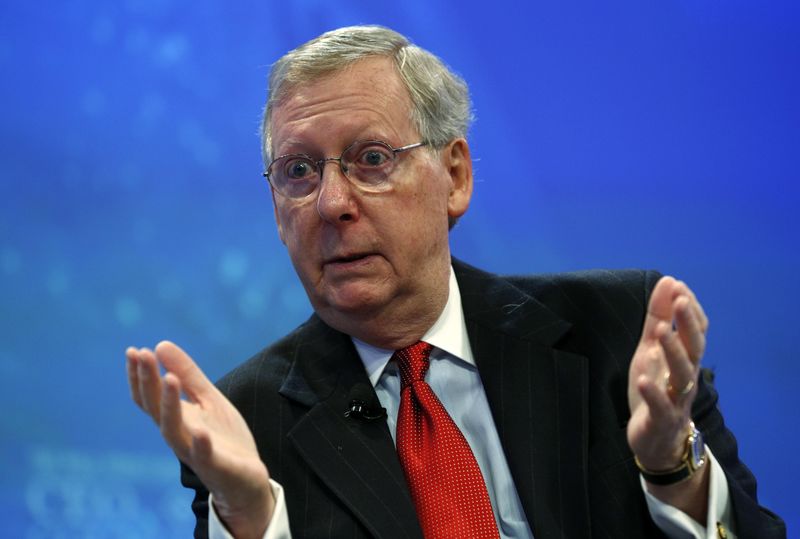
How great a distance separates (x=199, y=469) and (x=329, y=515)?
1.45ft

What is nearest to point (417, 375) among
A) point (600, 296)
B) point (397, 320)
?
point (397, 320)

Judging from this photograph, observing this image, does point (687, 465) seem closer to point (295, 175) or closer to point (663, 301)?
point (663, 301)

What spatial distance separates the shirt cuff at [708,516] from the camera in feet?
6.54

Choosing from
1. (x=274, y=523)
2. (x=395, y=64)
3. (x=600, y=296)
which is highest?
(x=395, y=64)

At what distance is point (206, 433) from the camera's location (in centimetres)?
180

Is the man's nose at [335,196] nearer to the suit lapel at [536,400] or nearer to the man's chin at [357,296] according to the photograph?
the man's chin at [357,296]

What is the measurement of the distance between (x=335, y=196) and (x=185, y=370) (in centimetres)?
60

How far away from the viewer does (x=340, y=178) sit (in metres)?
2.37

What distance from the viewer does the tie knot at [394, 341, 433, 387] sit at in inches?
94.3

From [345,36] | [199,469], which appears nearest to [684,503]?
[199,469]

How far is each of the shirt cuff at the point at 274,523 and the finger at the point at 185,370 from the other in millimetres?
203

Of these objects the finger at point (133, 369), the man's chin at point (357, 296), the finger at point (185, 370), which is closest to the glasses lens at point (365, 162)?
the man's chin at point (357, 296)

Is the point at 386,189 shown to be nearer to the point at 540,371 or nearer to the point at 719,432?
the point at 540,371

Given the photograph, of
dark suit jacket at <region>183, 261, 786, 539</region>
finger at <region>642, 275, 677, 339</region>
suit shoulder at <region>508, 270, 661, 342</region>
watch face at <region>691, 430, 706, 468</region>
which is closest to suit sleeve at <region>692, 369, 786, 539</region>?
dark suit jacket at <region>183, 261, 786, 539</region>
